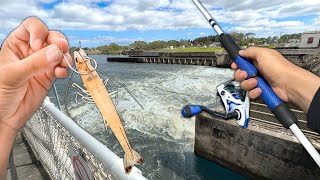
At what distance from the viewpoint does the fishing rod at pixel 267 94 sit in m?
1.67

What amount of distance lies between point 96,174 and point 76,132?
0.41 meters

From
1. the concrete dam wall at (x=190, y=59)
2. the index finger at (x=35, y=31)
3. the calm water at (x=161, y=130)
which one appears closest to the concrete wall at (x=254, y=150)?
the calm water at (x=161, y=130)

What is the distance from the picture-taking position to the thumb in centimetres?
117

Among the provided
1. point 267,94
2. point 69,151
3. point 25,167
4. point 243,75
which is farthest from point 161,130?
point 267,94

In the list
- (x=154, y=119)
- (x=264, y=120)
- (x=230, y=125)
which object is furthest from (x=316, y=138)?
(x=154, y=119)

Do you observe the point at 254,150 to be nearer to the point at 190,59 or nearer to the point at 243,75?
the point at 243,75

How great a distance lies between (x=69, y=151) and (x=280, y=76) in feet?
7.47

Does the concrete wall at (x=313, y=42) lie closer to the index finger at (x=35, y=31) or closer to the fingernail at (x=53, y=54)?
the index finger at (x=35, y=31)

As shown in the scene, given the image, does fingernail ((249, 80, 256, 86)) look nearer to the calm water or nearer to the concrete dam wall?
the calm water

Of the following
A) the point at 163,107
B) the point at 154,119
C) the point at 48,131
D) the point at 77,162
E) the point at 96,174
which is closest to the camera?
the point at 96,174

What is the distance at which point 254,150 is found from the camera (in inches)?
436

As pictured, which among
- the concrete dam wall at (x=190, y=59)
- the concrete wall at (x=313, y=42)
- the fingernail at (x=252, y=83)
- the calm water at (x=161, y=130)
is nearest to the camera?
the fingernail at (x=252, y=83)

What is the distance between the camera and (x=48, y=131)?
→ 11.9 feet

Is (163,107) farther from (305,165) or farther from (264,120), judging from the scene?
(305,165)
